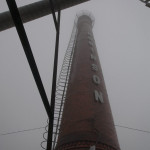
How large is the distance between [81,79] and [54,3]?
4.56 m

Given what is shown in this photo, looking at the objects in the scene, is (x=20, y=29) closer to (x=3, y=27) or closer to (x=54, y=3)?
(x=3, y=27)

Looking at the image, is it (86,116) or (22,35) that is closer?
(22,35)

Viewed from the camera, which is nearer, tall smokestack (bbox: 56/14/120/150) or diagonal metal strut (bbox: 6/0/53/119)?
diagonal metal strut (bbox: 6/0/53/119)

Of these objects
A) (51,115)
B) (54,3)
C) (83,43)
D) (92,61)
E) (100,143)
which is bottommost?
(51,115)

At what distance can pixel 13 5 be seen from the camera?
1494 mm

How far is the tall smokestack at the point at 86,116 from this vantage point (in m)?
4.96

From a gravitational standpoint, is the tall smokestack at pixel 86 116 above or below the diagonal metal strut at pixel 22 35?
above

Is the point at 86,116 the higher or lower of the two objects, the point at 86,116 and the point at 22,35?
the higher

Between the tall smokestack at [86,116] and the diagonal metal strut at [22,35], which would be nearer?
the diagonal metal strut at [22,35]

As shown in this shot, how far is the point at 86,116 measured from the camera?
5504 mm

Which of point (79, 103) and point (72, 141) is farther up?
point (79, 103)

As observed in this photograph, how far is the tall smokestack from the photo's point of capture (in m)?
4.96

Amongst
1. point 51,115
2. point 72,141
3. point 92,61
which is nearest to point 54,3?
point 51,115

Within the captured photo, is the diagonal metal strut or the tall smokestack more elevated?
the tall smokestack
